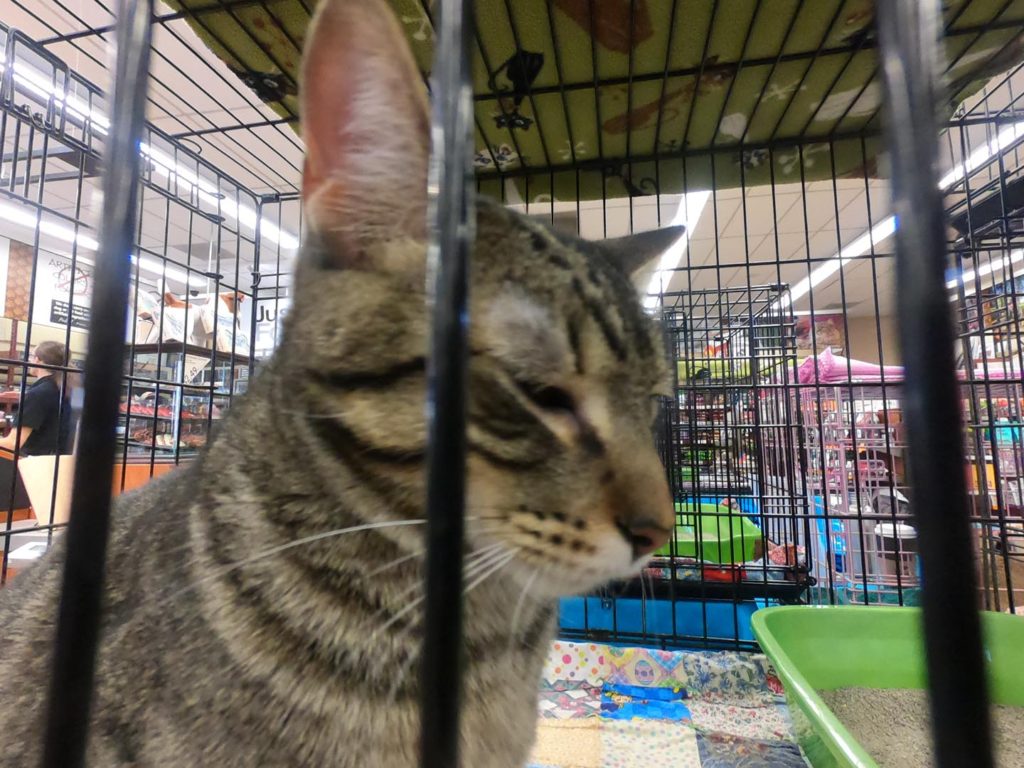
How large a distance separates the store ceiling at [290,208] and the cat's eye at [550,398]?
1019 millimetres

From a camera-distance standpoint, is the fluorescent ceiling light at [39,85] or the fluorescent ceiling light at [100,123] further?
the fluorescent ceiling light at [39,85]

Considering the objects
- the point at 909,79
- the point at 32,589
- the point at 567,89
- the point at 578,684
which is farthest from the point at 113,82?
the point at 578,684

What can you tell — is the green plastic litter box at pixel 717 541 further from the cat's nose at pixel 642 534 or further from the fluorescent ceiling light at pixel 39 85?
the fluorescent ceiling light at pixel 39 85

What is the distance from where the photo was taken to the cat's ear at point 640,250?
2.11 feet

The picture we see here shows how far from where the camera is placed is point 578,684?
4.08ft

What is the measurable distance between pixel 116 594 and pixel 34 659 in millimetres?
93

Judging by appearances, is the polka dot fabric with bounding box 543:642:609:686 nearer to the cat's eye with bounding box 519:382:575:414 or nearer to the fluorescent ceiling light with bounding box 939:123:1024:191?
the cat's eye with bounding box 519:382:575:414

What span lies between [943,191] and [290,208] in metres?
3.42

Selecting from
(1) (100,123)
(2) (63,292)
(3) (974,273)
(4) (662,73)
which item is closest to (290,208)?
(2) (63,292)

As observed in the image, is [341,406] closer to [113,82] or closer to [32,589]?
[113,82]

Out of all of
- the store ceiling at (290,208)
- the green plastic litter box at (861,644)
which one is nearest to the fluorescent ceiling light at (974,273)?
the store ceiling at (290,208)

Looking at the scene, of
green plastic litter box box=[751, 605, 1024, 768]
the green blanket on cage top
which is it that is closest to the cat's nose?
green plastic litter box box=[751, 605, 1024, 768]

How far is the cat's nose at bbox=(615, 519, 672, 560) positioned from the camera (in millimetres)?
395

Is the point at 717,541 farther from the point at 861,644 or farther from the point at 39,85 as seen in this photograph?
the point at 39,85
